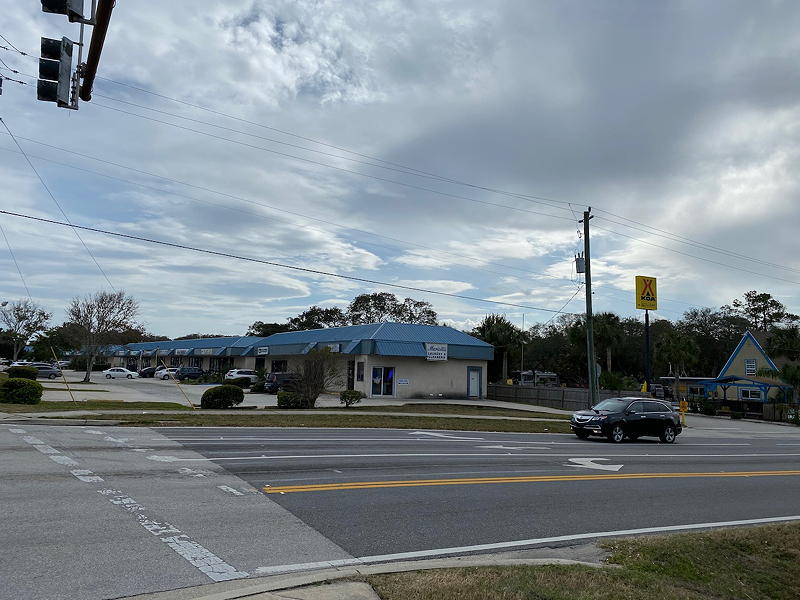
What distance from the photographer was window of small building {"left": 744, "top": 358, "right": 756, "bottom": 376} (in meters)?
57.6

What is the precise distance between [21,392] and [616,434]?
22.2 m

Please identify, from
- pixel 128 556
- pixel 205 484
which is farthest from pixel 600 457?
pixel 128 556

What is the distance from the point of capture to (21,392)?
24.8 m

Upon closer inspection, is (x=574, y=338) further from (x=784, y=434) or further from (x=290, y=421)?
(x=290, y=421)

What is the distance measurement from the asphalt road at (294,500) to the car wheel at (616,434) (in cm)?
393

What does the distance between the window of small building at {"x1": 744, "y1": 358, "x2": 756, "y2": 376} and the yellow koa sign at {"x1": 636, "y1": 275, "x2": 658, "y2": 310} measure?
30.7 metres

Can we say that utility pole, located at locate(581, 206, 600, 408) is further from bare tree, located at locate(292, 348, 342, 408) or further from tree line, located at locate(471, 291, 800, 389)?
tree line, located at locate(471, 291, 800, 389)

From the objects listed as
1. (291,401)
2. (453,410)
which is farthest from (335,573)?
(453,410)

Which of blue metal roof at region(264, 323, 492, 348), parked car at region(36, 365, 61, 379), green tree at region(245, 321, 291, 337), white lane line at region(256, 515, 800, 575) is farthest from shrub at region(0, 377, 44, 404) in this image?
green tree at region(245, 321, 291, 337)

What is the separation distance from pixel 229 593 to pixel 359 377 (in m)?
39.1

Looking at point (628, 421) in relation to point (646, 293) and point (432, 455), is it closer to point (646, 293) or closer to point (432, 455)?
point (432, 455)

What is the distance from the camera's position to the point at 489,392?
51.5 meters

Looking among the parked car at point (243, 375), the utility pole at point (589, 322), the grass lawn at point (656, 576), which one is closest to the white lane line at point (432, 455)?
the grass lawn at point (656, 576)

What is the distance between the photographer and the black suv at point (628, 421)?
21.5 meters
